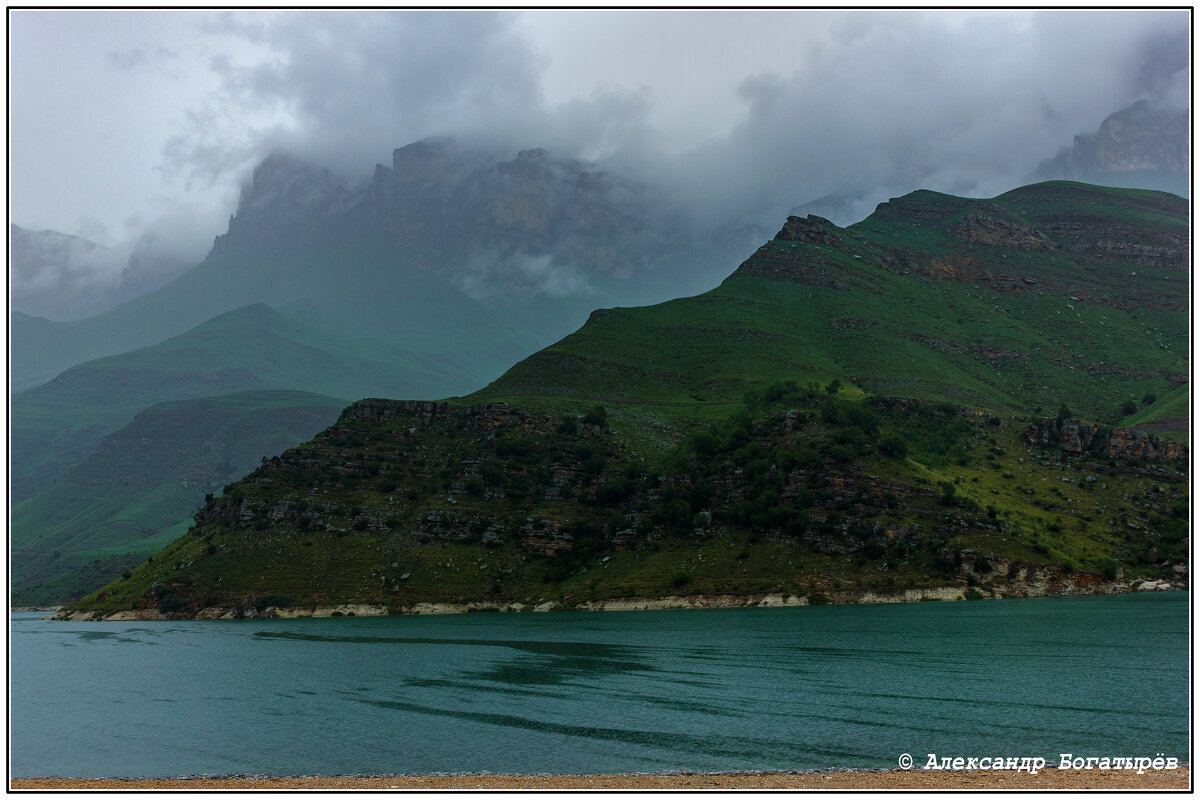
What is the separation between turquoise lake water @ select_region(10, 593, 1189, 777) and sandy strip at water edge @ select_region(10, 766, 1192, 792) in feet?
9.37

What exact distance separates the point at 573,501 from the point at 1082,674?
419ft

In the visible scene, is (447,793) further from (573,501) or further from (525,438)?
(525,438)

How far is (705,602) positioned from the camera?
143500 mm

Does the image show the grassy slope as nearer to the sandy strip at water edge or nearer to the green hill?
the green hill

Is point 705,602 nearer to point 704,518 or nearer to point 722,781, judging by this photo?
point 704,518

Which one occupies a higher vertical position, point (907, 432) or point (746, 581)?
point (907, 432)

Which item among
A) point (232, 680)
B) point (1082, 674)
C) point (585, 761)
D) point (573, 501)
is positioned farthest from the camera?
point (573, 501)

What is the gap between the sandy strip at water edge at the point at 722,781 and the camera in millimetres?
32812

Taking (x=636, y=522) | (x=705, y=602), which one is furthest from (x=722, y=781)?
(x=636, y=522)

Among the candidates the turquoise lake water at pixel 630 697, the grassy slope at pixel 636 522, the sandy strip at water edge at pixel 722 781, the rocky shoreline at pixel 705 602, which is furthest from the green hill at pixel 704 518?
the sandy strip at water edge at pixel 722 781

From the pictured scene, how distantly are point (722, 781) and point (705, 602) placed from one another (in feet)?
358

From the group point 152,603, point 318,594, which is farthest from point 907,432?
point 152,603

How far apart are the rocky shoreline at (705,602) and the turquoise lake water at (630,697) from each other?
1720 centimetres

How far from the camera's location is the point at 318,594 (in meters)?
156
